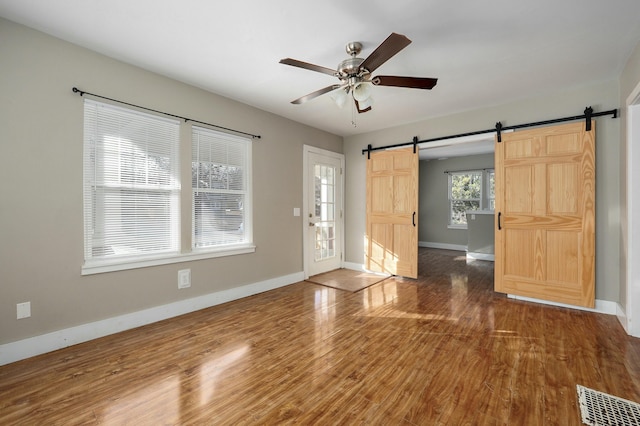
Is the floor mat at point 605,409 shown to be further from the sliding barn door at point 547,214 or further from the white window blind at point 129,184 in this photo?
the white window blind at point 129,184

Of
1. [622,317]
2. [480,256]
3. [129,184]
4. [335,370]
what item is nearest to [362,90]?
[335,370]

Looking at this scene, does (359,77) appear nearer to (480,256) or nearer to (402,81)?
(402,81)

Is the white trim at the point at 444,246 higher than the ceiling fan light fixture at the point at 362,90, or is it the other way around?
the ceiling fan light fixture at the point at 362,90

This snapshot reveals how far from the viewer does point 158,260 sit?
10.1ft

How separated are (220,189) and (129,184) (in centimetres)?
103

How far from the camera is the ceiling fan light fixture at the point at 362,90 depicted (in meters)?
2.52

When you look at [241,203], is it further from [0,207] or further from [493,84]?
[493,84]

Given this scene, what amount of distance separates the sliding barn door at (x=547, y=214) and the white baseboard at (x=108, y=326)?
3570 mm

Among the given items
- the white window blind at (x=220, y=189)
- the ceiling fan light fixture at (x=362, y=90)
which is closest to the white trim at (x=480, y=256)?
the white window blind at (x=220, y=189)

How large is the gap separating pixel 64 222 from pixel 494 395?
3.59 m

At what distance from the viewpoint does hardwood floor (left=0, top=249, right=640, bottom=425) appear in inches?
66.9

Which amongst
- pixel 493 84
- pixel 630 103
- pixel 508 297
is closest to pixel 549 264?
pixel 508 297

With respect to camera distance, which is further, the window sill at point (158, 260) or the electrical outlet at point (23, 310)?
the window sill at point (158, 260)

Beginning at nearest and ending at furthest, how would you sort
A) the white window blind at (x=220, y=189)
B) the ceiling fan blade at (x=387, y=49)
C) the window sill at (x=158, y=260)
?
1. the ceiling fan blade at (x=387, y=49)
2. the window sill at (x=158, y=260)
3. the white window blind at (x=220, y=189)
